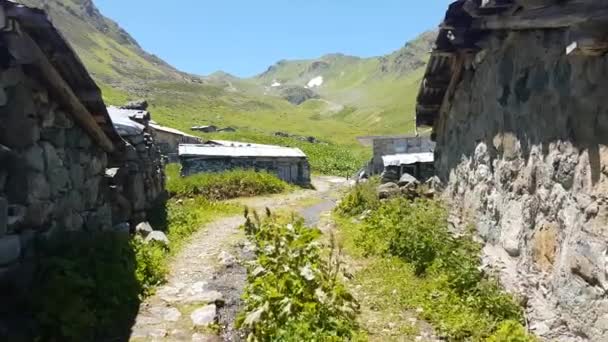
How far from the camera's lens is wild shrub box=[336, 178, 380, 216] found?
15.1 meters

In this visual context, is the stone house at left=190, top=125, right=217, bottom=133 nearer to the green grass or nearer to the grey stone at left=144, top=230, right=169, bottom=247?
the grey stone at left=144, top=230, right=169, bottom=247

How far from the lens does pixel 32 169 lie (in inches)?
251

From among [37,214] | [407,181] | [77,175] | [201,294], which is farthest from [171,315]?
[407,181]

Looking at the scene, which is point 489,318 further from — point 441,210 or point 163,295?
point 163,295

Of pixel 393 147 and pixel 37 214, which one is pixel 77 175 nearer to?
pixel 37 214

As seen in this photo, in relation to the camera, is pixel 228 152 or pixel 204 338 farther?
pixel 228 152

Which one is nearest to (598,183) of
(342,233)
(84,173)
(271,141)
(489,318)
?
(489,318)

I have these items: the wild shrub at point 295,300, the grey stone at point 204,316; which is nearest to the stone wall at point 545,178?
the wild shrub at point 295,300

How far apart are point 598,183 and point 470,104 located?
15.7ft

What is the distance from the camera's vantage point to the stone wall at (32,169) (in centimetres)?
594

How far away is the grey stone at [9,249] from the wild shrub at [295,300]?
2.81 metres

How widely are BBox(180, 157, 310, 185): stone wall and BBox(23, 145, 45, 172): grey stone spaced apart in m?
18.2

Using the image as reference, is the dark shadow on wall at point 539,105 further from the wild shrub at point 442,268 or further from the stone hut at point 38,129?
the stone hut at point 38,129

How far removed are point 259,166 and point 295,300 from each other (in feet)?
66.3
